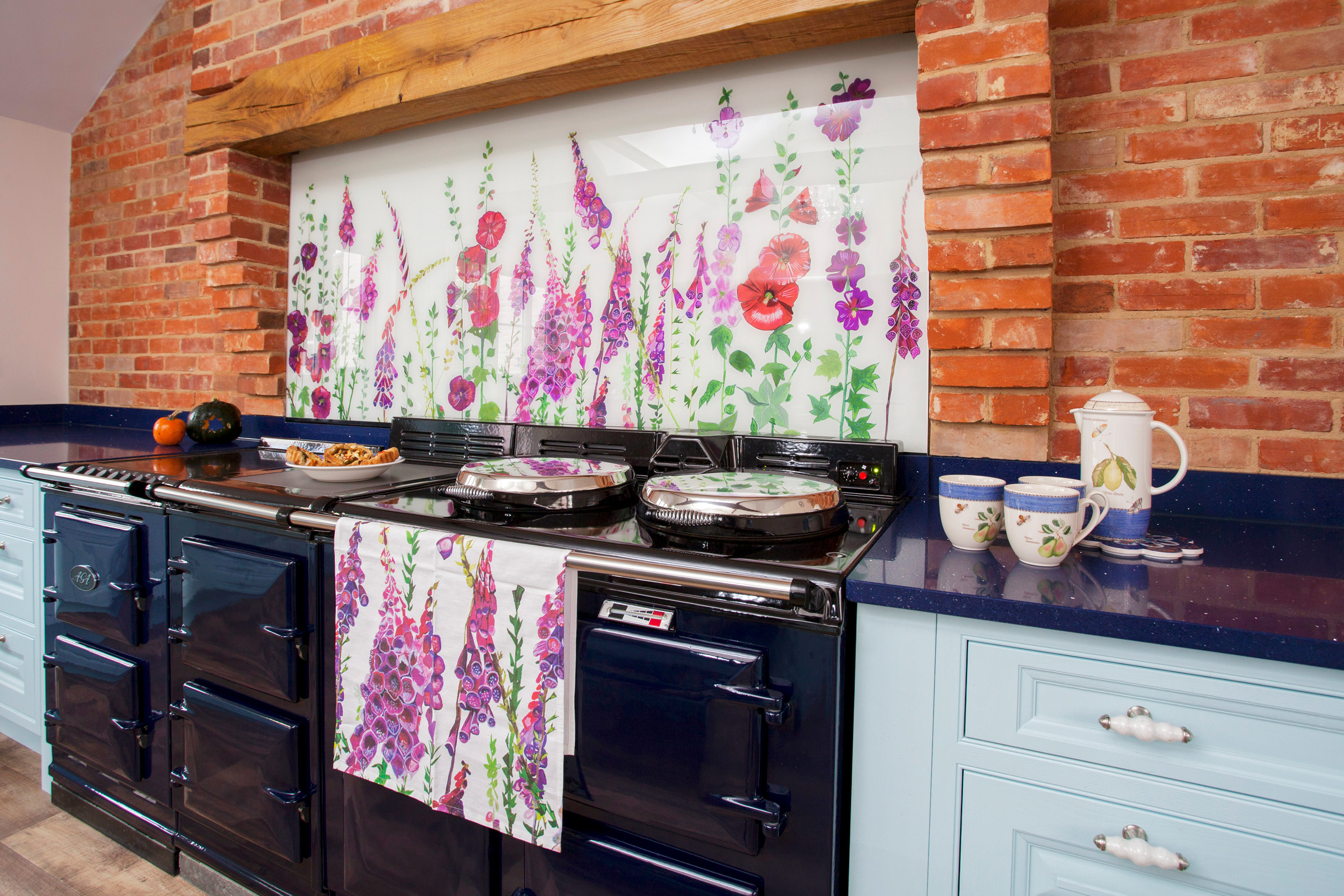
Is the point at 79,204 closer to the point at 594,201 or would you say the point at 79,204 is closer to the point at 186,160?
the point at 186,160

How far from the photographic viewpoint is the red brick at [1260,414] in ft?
4.30

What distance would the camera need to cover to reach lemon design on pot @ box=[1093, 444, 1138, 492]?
1124 millimetres

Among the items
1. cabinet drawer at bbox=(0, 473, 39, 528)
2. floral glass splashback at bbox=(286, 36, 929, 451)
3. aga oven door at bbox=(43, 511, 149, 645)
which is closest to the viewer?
floral glass splashback at bbox=(286, 36, 929, 451)

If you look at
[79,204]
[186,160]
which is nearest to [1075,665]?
[186,160]

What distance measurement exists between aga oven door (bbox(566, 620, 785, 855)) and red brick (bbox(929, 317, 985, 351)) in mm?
804

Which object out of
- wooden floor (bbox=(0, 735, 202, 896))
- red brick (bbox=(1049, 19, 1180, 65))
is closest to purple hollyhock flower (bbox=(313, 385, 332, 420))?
wooden floor (bbox=(0, 735, 202, 896))

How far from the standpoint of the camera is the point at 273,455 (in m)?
2.19

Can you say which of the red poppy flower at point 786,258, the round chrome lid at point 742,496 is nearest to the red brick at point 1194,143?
the red poppy flower at point 786,258

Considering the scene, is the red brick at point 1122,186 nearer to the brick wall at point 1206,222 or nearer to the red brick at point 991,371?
the brick wall at point 1206,222

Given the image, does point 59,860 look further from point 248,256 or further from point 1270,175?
point 1270,175

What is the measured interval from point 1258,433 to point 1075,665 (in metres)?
0.84

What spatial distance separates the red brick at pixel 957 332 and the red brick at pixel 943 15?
0.56 meters

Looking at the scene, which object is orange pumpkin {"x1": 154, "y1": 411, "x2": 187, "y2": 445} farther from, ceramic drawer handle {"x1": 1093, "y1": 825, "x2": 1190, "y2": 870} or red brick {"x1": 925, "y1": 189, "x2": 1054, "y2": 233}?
ceramic drawer handle {"x1": 1093, "y1": 825, "x2": 1190, "y2": 870}

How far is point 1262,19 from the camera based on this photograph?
4.33ft
